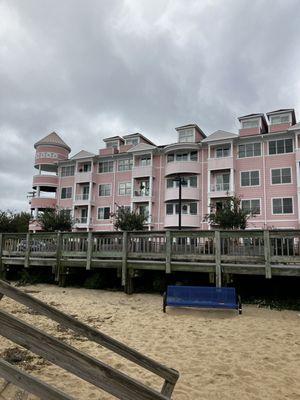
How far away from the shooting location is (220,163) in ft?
111

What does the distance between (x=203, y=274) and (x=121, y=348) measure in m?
11.2

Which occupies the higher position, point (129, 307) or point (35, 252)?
point (35, 252)

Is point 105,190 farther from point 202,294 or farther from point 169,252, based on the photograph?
point 202,294


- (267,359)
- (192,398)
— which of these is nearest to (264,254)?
(267,359)

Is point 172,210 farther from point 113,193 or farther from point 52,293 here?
point 52,293

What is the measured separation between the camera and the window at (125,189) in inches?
1541

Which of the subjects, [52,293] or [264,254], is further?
[52,293]

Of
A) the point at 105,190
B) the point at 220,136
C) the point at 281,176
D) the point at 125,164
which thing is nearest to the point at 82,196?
the point at 105,190

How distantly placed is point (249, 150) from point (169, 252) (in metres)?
23.8

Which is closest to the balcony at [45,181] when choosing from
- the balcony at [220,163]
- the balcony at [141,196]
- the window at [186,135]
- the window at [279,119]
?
the balcony at [141,196]

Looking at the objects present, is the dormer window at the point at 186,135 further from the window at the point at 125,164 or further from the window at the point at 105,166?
the window at the point at 105,166

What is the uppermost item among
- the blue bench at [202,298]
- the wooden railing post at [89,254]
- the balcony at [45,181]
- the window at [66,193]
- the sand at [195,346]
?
the balcony at [45,181]

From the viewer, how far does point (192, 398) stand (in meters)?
4.80

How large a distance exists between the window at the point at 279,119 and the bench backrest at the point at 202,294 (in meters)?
26.9
